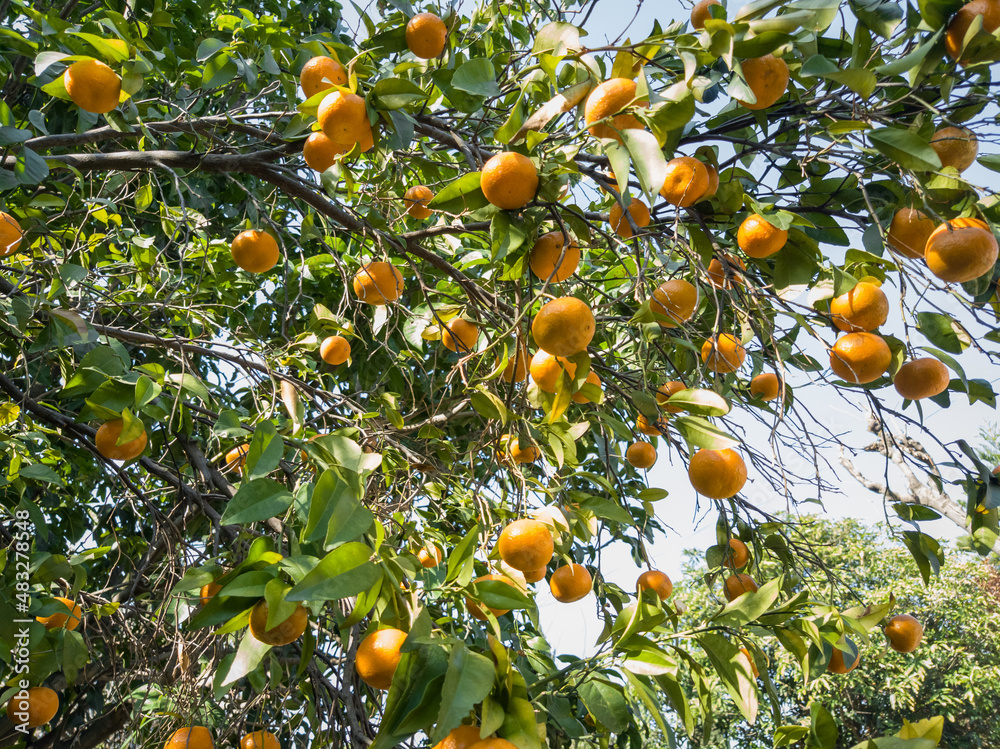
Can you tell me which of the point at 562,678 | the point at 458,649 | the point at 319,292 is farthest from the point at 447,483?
the point at 319,292

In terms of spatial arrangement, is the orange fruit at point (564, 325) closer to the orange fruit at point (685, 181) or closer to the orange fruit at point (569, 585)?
the orange fruit at point (685, 181)

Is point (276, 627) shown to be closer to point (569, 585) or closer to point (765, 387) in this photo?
point (569, 585)

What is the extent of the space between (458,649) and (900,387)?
834mm

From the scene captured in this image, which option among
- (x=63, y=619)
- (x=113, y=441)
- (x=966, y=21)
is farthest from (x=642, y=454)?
(x=63, y=619)

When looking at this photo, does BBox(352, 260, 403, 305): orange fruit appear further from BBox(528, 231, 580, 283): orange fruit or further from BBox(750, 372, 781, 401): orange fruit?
BBox(750, 372, 781, 401): orange fruit

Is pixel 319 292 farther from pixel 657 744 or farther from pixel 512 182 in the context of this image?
pixel 657 744

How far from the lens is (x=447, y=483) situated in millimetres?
1505

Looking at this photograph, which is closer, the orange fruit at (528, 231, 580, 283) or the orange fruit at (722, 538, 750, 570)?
the orange fruit at (528, 231, 580, 283)

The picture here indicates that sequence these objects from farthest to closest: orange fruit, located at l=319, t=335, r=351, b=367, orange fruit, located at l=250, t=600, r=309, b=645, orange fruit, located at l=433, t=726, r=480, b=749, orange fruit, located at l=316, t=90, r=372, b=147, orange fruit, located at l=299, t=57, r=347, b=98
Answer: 1. orange fruit, located at l=319, t=335, r=351, b=367
2. orange fruit, located at l=299, t=57, r=347, b=98
3. orange fruit, located at l=316, t=90, r=372, b=147
4. orange fruit, located at l=250, t=600, r=309, b=645
5. orange fruit, located at l=433, t=726, r=480, b=749

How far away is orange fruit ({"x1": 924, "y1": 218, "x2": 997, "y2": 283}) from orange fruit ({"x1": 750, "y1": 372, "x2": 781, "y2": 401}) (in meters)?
0.56

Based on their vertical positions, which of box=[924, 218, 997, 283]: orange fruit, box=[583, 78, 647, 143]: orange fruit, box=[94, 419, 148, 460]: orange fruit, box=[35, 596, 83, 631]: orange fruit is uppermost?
box=[924, 218, 997, 283]: orange fruit

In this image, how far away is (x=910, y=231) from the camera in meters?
1.00

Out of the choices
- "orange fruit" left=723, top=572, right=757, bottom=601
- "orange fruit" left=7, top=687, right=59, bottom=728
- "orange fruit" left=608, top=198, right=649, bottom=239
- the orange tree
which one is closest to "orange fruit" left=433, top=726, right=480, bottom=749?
the orange tree

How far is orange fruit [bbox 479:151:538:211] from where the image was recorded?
2.89ft
